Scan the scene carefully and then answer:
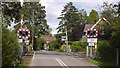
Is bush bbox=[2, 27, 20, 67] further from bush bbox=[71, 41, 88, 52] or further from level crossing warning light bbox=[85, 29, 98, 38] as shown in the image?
bush bbox=[71, 41, 88, 52]

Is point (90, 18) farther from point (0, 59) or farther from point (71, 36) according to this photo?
point (0, 59)

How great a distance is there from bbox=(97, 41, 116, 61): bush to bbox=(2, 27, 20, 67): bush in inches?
496

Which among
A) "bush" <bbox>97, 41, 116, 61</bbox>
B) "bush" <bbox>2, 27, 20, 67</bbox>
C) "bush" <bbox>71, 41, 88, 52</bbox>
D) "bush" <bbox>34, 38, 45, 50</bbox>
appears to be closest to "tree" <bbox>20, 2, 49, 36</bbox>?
"bush" <bbox>34, 38, 45, 50</bbox>

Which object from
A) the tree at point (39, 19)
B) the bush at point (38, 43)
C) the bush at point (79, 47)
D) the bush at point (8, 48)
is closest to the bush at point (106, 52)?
the bush at point (8, 48)

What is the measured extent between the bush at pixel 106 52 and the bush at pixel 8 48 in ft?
41.3

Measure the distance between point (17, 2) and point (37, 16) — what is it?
53970mm

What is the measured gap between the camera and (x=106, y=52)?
33.0 meters

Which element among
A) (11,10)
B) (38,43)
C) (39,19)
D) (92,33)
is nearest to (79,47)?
(39,19)

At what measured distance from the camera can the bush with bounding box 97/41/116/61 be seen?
3097 centimetres

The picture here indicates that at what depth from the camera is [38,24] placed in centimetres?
9088

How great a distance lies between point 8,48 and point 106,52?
16.0 metres

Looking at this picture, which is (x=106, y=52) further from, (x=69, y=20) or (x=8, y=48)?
(x=69, y=20)

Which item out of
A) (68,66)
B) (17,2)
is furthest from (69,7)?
(68,66)

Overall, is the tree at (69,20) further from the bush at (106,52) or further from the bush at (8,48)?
the bush at (8,48)
